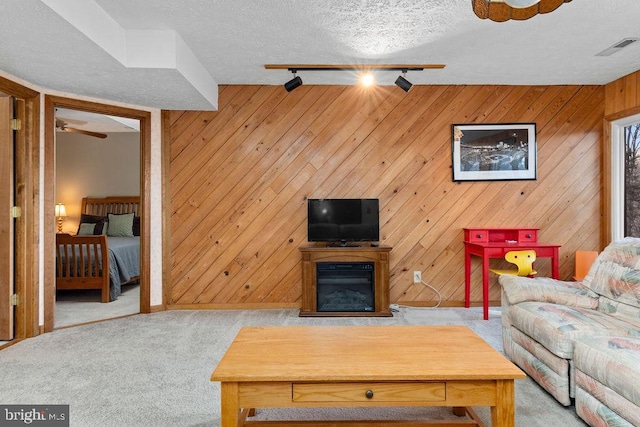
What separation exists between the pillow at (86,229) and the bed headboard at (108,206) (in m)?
0.59

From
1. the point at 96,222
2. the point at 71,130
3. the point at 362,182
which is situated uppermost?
the point at 71,130

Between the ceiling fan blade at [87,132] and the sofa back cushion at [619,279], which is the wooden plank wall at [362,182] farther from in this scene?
the ceiling fan blade at [87,132]

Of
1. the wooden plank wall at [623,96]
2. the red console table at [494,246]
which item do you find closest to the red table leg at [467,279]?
the red console table at [494,246]

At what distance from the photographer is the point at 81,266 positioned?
4.73 meters

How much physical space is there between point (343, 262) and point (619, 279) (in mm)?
2242

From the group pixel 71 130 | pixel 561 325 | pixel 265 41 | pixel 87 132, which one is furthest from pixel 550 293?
pixel 87 132

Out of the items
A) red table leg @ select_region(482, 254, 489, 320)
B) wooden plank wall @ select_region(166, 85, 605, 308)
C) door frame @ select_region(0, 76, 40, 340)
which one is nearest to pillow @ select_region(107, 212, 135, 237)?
wooden plank wall @ select_region(166, 85, 605, 308)

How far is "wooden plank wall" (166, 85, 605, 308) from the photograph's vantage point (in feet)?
13.9

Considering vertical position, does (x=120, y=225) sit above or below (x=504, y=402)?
above

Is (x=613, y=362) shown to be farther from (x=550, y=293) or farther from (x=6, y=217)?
(x=6, y=217)

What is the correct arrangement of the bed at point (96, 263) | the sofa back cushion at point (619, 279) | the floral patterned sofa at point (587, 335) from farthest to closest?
1. the bed at point (96, 263)
2. the sofa back cushion at point (619, 279)
3. the floral patterned sofa at point (587, 335)

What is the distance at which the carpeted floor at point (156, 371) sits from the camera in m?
2.06

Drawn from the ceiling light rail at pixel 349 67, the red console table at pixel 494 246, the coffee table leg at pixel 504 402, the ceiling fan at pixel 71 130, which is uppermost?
the ceiling light rail at pixel 349 67

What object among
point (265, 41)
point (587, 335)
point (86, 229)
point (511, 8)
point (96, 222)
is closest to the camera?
point (511, 8)
